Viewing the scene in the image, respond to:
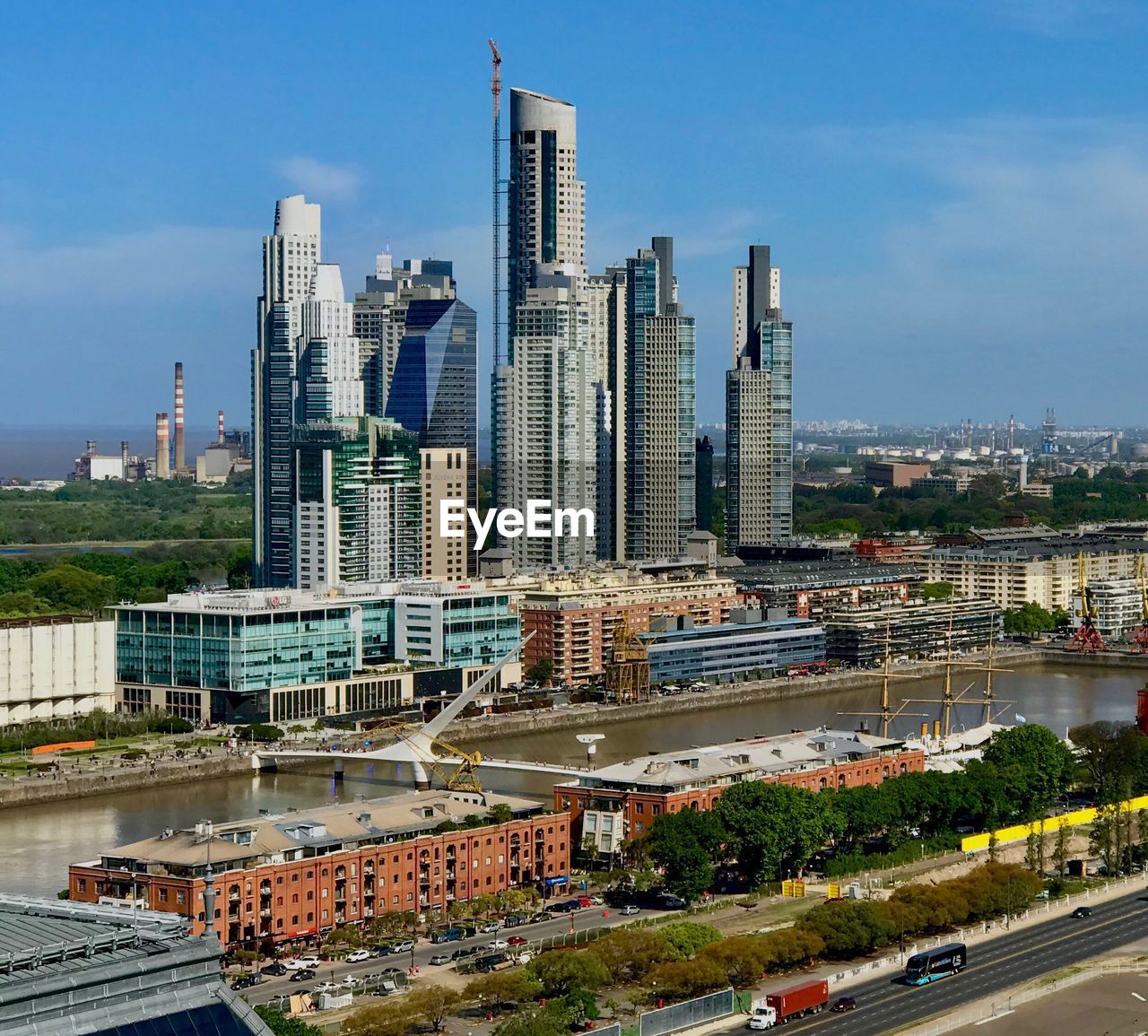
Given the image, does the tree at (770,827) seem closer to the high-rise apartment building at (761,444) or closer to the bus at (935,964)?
the bus at (935,964)

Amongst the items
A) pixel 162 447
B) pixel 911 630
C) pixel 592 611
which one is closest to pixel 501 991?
pixel 592 611

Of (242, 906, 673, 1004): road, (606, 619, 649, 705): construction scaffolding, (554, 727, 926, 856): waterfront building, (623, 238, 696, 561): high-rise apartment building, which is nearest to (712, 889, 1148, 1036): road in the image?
(242, 906, 673, 1004): road

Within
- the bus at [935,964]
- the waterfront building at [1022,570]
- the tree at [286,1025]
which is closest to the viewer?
the tree at [286,1025]

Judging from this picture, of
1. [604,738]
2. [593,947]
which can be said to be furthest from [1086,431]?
[593,947]

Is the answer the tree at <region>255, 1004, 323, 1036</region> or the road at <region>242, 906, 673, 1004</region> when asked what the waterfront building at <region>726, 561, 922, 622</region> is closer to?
the road at <region>242, 906, 673, 1004</region>

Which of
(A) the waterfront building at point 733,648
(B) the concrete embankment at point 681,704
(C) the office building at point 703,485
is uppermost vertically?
(C) the office building at point 703,485

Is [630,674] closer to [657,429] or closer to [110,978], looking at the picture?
[657,429]

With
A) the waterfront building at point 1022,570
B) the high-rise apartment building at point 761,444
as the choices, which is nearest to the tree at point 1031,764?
the waterfront building at point 1022,570
